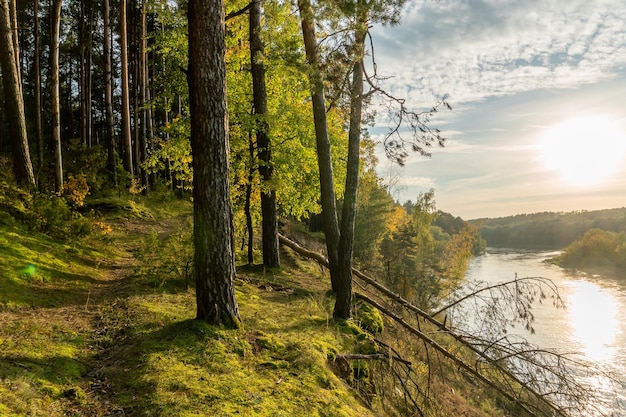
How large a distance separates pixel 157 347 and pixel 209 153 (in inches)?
91.5

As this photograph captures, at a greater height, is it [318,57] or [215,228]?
[318,57]

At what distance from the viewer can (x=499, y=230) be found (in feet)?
418

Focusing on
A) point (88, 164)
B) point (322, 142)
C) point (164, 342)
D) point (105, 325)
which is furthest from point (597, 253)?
point (105, 325)

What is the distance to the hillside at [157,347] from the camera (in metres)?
3.27

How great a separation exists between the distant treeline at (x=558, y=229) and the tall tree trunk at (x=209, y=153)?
10572 centimetres

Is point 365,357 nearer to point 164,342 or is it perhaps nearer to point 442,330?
point 442,330

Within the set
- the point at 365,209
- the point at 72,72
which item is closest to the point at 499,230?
the point at 365,209

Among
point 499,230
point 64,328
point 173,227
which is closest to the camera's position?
point 64,328

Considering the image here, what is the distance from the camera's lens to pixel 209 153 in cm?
473

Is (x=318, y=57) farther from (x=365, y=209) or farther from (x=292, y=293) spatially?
(x=365, y=209)

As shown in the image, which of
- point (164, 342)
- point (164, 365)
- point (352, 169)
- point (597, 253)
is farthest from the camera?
point (597, 253)

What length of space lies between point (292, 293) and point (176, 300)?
9.95 ft

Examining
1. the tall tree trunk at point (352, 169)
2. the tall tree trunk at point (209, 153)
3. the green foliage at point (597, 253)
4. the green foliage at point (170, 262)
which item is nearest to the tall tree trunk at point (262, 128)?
the green foliage at point (170, 262)

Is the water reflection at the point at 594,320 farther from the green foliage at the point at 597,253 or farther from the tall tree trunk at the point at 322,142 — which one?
the green foliage at the point at 597,253
